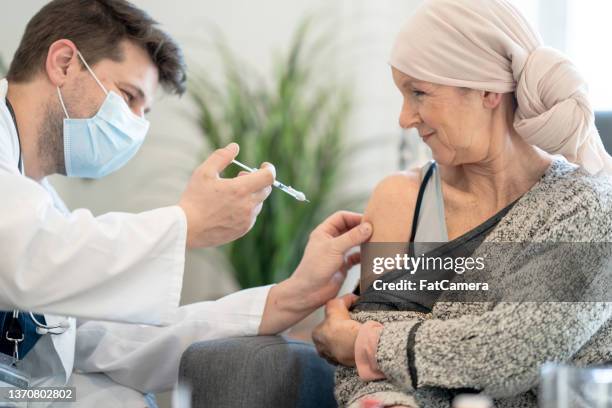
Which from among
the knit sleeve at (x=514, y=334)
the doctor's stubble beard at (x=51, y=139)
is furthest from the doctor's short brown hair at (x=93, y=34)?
the knit sleeve at (x=514, y=334)

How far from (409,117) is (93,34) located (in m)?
0.92

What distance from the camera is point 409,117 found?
5.28ft

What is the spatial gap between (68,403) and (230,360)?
41 centimetres

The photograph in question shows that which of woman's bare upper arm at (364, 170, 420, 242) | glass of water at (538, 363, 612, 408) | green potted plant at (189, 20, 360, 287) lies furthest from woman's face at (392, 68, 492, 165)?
green potted plant at (189, 20, 360, 287)

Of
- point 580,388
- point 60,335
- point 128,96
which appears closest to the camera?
point 580,388

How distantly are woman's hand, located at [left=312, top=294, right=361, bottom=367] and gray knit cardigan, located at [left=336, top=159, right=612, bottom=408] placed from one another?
57 mm

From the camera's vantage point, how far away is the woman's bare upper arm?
1.65m

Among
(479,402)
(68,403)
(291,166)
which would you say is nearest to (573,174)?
(479,402)

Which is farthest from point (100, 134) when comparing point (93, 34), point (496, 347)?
point (496, 347)

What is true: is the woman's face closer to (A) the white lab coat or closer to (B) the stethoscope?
(A) the white lab coat

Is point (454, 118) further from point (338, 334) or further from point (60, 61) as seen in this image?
point (60, 61)

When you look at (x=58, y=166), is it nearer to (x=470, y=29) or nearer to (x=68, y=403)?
(x=68, y=403)

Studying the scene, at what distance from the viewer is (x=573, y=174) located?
157 cm

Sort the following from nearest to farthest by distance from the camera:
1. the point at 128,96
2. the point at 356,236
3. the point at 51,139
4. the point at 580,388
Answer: the point at 580,388
the point at 356,236
the point at 51,139
the point at 128,96
